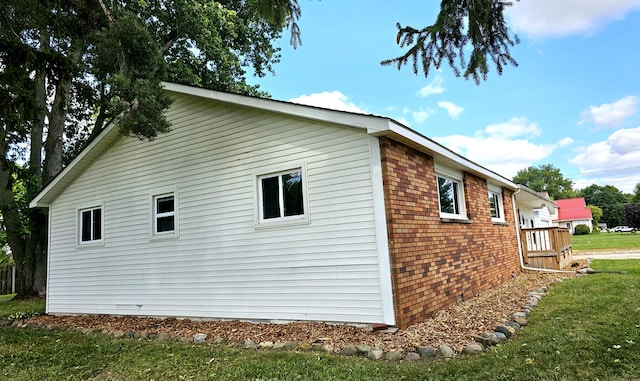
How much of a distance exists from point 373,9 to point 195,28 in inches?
363

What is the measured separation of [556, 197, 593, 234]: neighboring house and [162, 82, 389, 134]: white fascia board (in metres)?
62.5

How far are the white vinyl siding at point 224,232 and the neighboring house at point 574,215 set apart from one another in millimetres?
62293

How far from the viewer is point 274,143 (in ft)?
24.3

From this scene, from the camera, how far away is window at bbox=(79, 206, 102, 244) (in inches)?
413

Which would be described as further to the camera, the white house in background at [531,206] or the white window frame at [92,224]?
Result: the white house in background at [531,206]

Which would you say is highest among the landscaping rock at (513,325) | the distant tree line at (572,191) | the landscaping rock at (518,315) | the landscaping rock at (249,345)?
the distant tree line at (572,191)

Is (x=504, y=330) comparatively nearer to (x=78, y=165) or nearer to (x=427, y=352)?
(x=427, y=352)

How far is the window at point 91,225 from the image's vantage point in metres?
10.5

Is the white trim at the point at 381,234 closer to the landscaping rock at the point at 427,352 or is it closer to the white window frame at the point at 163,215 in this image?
the landscaping rock at the point at 427,352

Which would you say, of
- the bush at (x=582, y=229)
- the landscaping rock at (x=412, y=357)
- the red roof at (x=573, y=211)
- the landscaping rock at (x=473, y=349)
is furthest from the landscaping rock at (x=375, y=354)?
the red roof at (x=573, y=211)

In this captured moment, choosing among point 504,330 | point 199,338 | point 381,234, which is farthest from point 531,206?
point 199,338

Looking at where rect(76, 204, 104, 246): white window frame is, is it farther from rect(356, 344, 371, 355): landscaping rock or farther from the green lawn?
rect(356, 344, 371, 355): landscaping rock

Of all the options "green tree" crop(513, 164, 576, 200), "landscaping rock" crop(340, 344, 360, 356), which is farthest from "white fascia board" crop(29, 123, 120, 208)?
"green tree" crop(513, 164, 576, 200)

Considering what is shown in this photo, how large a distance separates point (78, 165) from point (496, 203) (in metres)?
12.8
